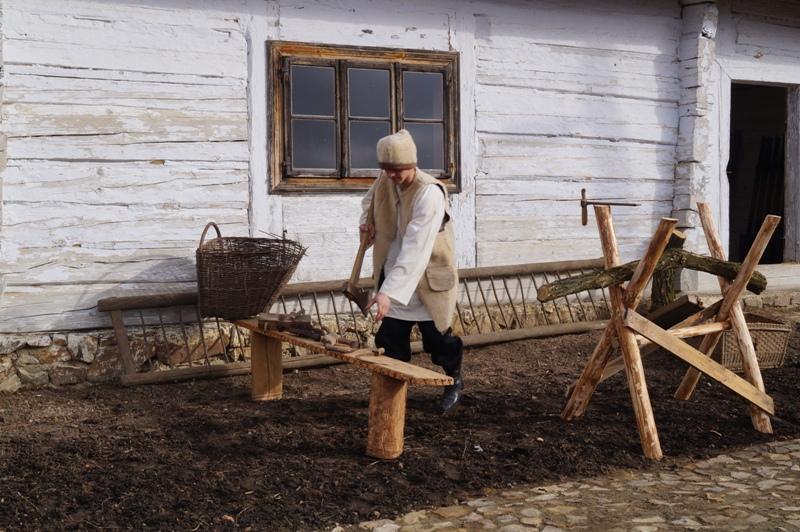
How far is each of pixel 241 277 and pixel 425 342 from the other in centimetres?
124

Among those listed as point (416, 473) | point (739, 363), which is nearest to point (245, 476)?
point (416, 473)

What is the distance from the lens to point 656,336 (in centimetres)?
472

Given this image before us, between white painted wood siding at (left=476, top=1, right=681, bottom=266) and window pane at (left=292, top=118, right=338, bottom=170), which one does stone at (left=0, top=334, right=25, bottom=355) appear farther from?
white painted wood siding at (left=476, top=1, right=681, bottom=266)

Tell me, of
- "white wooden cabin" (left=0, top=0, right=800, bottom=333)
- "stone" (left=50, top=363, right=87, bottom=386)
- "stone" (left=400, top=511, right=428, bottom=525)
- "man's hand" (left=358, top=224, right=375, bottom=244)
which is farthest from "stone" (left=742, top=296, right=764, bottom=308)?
"stone" (left=50, top=363, right=87, bottom=386)

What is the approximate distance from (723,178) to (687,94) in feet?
2.88

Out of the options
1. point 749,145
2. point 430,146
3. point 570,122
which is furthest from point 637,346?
point 749,145

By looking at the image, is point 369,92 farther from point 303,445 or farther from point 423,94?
point 303,445

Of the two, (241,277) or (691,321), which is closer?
(691,321)

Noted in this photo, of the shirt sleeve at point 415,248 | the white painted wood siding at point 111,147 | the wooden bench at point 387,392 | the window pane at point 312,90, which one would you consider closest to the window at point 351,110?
the window pane at point 312,90

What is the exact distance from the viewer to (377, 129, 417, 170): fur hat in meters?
4.80

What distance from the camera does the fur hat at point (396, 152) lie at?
4.80 meters

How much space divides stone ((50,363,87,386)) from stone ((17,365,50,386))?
0.05 meters

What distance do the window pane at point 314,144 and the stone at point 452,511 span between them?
3578 mm

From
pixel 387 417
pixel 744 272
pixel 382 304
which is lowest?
pixel 387 417
